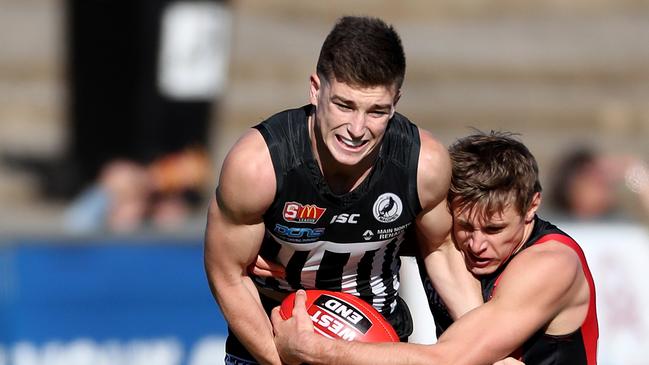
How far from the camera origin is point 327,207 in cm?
507

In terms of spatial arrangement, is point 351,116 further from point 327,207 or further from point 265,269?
point 265,269

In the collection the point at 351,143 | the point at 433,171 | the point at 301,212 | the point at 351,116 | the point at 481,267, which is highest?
the point at 351,116

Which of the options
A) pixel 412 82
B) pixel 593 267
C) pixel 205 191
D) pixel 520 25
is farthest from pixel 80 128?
pixel 520 25

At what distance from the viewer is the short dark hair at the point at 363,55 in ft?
15.2

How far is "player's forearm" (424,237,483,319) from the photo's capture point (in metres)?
5.29

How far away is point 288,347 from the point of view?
5.08 m

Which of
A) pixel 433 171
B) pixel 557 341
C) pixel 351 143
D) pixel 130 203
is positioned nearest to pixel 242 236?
pixel 351 143

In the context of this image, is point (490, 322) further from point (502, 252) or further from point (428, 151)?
point (428, 151)

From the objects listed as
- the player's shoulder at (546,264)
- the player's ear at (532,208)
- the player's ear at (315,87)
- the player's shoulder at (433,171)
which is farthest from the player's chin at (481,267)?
the player's ear at (315,87)

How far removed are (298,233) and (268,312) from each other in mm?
665

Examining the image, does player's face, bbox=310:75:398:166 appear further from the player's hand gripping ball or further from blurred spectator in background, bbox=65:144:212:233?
blurred spectator in background, bbox=65:144:212:233

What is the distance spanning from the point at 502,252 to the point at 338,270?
774 millimetres

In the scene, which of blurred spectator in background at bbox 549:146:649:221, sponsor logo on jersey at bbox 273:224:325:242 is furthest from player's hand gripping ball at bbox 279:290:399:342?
blurred spectator in background at bbox 549:146:649:221

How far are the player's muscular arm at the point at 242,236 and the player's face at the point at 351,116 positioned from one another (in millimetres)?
299
